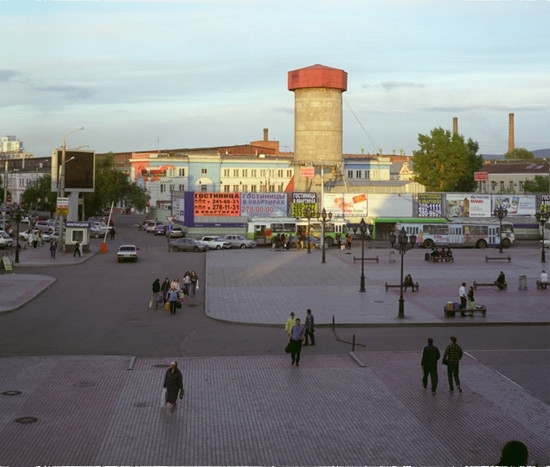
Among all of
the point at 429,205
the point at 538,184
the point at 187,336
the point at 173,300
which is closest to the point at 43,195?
the point at 429,205

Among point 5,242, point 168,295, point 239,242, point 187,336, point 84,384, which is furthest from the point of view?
point 239,242

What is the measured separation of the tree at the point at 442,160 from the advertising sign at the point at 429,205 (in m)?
36.5

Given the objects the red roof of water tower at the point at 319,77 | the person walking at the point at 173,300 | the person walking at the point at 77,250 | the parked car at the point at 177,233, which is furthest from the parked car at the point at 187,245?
the red roof of water tower at the point at 319,77

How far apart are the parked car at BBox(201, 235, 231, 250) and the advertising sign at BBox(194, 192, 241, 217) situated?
13.3 meters

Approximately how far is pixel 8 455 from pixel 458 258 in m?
45.7

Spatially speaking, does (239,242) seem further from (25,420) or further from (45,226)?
(25,420)

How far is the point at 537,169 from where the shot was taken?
418ft

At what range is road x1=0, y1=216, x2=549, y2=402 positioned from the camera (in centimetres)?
2373

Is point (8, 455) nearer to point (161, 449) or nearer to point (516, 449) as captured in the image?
point (161, 449)

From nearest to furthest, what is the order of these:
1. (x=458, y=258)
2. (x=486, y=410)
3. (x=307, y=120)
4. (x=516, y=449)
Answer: (x=516, y=449) → (x=486, y=410) → (x=458, y=258) → (x=307, y=120)

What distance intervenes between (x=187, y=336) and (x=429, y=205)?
57.9 m

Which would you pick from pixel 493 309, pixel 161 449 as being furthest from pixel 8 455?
pixel 493 309

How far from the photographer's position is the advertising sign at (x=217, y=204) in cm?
7875

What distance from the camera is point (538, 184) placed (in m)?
115
